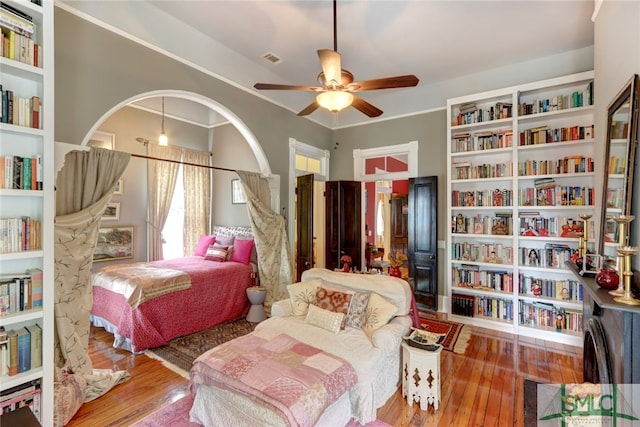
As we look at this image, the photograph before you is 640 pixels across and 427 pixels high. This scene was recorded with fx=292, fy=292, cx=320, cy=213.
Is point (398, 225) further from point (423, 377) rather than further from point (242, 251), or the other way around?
point (423, 377)

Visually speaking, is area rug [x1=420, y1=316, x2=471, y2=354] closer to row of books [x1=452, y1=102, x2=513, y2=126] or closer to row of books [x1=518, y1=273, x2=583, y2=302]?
row of books [x1=518, y1=273, x2=583, y2=302]

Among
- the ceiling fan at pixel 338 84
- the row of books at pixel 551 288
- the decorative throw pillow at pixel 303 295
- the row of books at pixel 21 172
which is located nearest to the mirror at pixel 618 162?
the ceiling fan at pixel 338 84

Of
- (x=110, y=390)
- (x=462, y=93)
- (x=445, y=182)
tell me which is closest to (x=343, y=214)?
(x=445, y=182)

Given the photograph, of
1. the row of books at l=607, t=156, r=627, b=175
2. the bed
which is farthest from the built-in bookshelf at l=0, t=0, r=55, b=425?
the row of books at l=607, t=156, r=627, b=175

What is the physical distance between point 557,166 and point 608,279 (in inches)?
97.0

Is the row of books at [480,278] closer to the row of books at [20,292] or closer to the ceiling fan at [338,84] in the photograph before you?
the ceiling fan at [338,84]

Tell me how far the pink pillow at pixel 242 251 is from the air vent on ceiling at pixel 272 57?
8.48ft

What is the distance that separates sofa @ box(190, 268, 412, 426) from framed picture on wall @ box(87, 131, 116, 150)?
4.04m

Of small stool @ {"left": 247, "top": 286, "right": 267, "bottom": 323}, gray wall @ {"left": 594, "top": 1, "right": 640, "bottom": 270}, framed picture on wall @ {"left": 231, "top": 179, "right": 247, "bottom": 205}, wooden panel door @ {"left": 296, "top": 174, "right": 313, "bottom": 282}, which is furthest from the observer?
framed picture on wall @ {"left": 231, "top": 179, "right": 247, "bottom": 205}

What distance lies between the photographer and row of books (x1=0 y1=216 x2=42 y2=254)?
177 centimetres

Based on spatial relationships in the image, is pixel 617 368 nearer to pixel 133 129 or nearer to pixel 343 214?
pixel 343 214

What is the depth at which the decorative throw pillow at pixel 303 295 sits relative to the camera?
287cm

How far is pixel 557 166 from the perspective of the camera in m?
3.54

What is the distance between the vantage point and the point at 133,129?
16.6 feet
